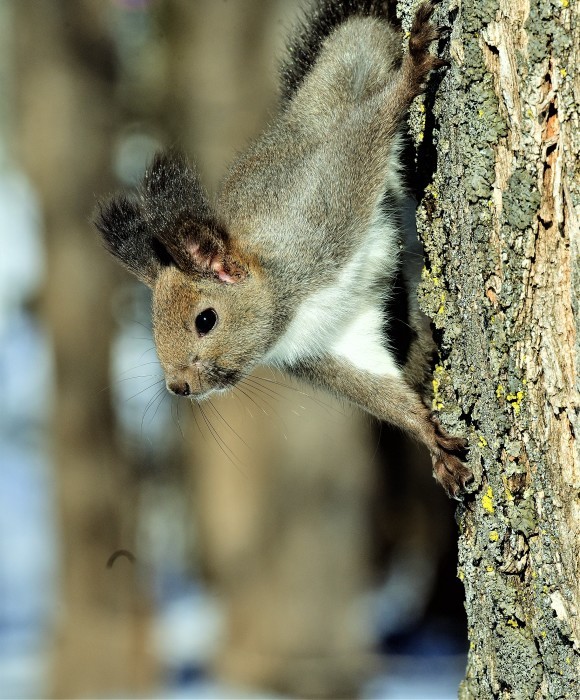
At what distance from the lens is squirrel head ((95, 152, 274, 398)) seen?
287 cm

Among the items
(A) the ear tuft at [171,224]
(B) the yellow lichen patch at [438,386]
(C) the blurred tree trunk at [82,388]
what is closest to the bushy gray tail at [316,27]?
(A) the ear tuft at [171,224]

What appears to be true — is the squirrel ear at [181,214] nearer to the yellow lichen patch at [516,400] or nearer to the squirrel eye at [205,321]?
the squirrel eye at [205,321]

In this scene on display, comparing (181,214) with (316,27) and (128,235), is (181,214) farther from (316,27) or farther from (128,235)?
(316,27)

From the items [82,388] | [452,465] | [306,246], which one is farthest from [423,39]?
[82,388]

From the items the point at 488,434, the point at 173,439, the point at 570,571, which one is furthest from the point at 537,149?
the point at 173,439

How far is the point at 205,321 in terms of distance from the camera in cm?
294

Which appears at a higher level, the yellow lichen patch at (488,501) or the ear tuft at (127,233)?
the ear tuft at (127,233)

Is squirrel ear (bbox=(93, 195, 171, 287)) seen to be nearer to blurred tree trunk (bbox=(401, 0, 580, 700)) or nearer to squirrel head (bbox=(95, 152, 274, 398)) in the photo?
squirrel head (bbox=(95, 152, 274, 398))

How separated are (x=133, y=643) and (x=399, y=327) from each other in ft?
13.9

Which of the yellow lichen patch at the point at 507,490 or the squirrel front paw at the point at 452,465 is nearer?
the yellow lichen patch at the point at 507,490

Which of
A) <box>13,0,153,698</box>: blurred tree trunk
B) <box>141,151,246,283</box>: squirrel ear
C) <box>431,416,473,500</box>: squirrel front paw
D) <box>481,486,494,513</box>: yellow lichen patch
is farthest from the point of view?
<box>13,0,153,698</box>: blurred tree trunk

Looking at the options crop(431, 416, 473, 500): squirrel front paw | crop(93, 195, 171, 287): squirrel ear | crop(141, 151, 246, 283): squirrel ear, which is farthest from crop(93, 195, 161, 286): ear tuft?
crop(431, 416, 473, 500): squirrel front paw

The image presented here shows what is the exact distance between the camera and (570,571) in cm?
195

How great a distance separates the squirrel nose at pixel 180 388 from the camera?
2.88 metres
